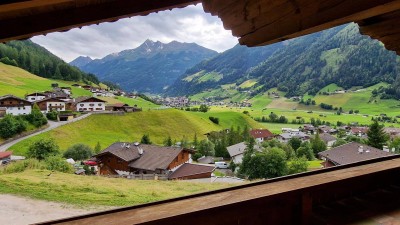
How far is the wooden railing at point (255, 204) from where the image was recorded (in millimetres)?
1399

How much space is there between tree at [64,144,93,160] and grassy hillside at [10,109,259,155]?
7.48 m

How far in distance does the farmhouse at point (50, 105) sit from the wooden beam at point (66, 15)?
A: 58003 mm

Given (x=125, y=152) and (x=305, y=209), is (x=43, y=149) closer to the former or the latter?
(x=125, y=152)

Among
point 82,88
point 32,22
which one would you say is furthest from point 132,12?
point 82,88

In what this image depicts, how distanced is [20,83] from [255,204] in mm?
76584

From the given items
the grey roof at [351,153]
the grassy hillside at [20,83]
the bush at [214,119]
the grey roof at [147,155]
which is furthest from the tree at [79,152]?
the bush at [214,119]

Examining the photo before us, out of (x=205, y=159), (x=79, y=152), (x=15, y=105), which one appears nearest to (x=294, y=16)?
(x=205, y=159)

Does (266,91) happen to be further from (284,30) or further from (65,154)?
(284,30)

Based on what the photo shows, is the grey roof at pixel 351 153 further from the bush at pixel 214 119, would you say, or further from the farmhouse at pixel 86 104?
the farmhouse at pixel 86 104

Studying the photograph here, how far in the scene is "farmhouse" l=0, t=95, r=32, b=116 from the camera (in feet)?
155

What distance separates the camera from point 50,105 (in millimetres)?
54875

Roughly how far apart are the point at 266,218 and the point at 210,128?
59418mm

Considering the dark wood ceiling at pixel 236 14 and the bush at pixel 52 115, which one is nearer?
the dark wood ceiling at pixel 236 14

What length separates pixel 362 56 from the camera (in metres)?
124
